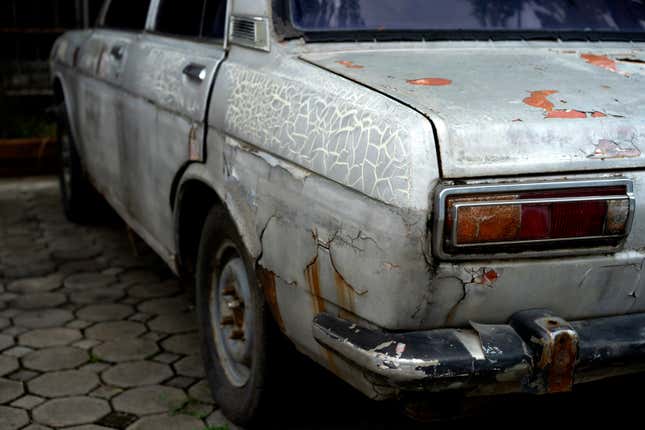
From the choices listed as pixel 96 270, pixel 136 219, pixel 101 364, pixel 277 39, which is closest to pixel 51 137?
pixel 96 270

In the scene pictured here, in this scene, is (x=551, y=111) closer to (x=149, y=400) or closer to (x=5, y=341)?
(x=149, y=400)

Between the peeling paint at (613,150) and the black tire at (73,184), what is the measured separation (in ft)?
13.3

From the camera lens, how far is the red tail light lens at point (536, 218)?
2.06m

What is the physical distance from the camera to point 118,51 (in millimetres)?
4262

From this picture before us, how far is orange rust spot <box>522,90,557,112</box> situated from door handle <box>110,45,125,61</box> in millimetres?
→ 2446

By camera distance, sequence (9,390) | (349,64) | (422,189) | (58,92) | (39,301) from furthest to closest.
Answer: (58,92), (39,301), (9,390), (349,64), (422,189)

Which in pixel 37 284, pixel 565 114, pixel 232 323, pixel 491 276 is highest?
pixel 565 114

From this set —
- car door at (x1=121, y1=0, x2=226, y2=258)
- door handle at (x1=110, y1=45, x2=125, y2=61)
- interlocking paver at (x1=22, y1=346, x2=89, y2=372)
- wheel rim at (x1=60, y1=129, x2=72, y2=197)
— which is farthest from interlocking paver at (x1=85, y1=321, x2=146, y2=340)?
wheel rim at (x1=60, y1=129, x2=72, y2=197)

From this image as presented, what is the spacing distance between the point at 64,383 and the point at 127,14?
6.90 feet

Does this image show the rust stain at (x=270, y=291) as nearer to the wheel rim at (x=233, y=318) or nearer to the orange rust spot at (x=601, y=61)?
the wheel rim at (x=233, y=318)

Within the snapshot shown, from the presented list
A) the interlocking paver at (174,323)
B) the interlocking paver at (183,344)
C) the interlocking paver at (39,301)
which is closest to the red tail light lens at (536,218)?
the interlocking paver at (183,344)

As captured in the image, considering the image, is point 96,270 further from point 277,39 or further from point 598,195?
point 598,195

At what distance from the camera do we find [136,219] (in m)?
4.14

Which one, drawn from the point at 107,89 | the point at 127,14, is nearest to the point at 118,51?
the point at 107,89
